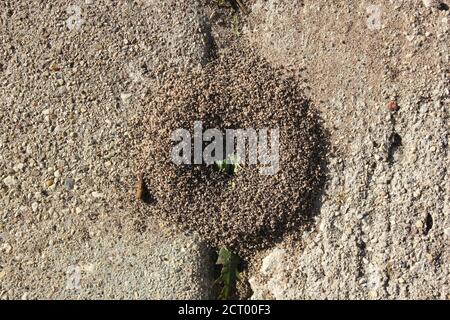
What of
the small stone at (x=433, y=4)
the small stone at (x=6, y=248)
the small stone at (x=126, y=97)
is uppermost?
the small stone at (x=433, y=4)

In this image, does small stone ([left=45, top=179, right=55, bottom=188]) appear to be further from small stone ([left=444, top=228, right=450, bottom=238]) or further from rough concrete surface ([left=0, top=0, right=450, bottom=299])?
small stone ([left=444, top=228, right=450, bottom=238])

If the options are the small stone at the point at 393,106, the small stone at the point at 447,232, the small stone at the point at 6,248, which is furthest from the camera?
the small stone at the point at 6,248

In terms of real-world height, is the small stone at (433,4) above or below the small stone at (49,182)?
above

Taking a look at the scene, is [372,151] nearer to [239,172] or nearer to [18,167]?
[239,172]

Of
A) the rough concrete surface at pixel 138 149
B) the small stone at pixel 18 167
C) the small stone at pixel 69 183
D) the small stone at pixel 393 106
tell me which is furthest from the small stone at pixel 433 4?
the small stone at pixel 18 167

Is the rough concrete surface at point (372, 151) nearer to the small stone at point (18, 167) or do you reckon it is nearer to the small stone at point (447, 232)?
the small stone at point (447, 232)
